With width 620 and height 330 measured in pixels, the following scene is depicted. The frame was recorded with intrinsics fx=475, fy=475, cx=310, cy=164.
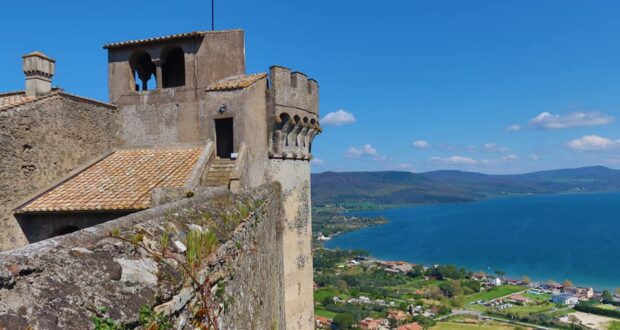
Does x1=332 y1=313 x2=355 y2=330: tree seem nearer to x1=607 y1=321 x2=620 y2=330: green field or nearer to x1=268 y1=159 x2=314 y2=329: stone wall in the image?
x1=607 y1=321 x2=620 y2=330: green field

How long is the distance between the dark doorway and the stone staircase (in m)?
1.73

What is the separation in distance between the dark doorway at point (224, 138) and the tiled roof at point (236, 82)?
112 cm

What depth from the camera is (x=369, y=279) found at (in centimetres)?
11488

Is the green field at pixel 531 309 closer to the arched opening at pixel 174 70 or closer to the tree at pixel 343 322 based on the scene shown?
the tree at pixel 343 322

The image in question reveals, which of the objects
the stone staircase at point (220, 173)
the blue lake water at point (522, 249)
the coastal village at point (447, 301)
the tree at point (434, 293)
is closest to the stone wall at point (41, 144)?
the stone staircase at point (220, 173)

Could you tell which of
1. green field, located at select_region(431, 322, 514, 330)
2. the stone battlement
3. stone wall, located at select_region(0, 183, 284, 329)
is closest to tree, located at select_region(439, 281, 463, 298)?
green field, located at select_region(431, 322, 514, 330)

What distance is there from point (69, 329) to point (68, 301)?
180 mm

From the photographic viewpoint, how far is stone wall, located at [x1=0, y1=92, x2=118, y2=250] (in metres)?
10.8

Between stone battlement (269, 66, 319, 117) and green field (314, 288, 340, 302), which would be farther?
green field (314, 288, 340, 302)

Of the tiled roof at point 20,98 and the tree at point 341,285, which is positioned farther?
the tree at point 341,285

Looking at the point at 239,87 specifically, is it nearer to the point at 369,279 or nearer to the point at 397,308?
the point at 397,308

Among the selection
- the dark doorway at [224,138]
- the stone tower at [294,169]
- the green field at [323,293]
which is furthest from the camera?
the green field at [323,293]

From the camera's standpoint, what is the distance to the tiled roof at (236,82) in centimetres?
1259

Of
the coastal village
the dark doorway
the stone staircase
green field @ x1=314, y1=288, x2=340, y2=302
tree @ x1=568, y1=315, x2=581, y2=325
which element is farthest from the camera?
green field @ x1=314, y1=288, x2=340, y2=302
